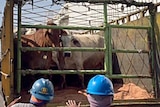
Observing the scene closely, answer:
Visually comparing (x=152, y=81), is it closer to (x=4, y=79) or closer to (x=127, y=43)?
(x=127, y=43)

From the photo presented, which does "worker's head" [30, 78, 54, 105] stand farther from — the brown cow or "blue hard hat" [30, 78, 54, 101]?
the brown cow

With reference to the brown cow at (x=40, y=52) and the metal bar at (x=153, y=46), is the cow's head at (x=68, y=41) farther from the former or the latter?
the metal bar at (x=153, y=46)

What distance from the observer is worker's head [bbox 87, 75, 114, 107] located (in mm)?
2553

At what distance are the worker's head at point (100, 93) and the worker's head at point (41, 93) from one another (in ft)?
1.56

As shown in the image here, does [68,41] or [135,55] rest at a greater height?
[68,41]

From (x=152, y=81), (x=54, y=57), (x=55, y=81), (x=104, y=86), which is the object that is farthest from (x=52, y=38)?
(x=104, y=86)

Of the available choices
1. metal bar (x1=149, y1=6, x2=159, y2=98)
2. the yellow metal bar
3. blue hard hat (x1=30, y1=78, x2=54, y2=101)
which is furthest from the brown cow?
blue hard hat (x1=30, y1=78, x2=54, y2=101)

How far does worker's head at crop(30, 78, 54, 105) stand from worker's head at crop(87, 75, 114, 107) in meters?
0.48

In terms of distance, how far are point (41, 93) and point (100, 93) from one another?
24.1 inches

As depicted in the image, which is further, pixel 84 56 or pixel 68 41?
pixel 84 56

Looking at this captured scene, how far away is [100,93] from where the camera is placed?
8.64ft

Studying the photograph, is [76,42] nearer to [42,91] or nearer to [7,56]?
[7,56]

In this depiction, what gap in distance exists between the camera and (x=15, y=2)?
16.8 ft

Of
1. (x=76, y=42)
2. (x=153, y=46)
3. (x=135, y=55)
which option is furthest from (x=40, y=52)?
(x=153, y=46)
